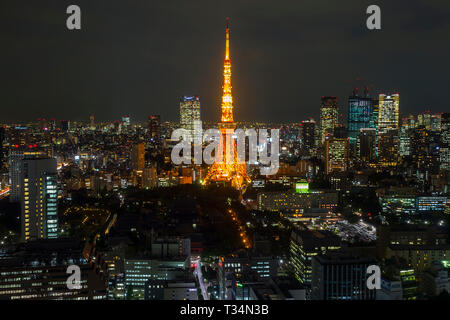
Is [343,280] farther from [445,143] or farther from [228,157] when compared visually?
[445,143]

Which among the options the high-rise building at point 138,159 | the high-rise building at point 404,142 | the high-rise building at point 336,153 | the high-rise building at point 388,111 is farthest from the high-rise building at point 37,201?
the high-rise building at point 388,111

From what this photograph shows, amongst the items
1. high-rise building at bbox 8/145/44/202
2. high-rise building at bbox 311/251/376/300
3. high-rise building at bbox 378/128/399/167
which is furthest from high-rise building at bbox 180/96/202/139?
high-rise building at bbox 311/251/376/300

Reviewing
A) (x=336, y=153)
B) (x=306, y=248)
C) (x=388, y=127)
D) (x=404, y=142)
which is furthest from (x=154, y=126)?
(x=306, y=248)

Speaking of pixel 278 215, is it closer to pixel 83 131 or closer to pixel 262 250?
pixel 262 250

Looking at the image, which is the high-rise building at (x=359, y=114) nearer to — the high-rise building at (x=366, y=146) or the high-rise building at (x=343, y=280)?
the high-rise building at (x=366, y=146)

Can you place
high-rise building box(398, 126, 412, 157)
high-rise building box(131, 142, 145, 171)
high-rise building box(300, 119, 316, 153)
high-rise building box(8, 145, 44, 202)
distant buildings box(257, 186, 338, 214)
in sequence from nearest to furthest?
high-rise building box(8, 145, 44, 202), distant buildings box(257, 186, 338, 214), high-rise building box(131, 142, 145, 171), high-rise building box(398, 126, 412, 157), high-rise building box(300, 119, 316, 153)

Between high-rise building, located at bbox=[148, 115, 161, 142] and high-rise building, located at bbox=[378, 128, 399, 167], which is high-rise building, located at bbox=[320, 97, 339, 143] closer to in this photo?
high-rise building, located at bbox=[378, 128, 399, 167]
